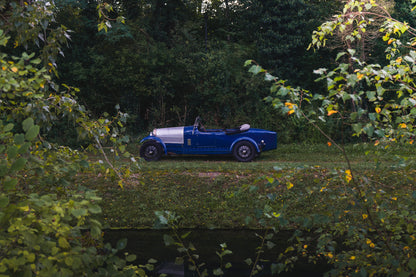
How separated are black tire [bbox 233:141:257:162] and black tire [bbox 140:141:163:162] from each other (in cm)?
249

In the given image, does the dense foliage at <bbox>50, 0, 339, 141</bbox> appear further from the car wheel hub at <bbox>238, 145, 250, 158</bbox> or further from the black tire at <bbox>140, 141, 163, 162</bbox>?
the black tire at <bbox>140, 141, 163, 162</bbox>

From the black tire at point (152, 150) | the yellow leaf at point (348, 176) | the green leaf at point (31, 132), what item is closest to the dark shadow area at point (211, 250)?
the yellow leaf at point (348, 176)

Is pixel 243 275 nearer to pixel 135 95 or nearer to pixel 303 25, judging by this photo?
pixel 135 95

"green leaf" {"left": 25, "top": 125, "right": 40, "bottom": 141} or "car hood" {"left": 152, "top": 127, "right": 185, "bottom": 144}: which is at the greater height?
"green leaf" {"left": 25, "top": 125, "right": 40, "bottom": 141}

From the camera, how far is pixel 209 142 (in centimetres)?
1431

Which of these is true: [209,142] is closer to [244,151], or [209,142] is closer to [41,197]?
[244,151]

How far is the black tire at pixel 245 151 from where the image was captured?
14047mm

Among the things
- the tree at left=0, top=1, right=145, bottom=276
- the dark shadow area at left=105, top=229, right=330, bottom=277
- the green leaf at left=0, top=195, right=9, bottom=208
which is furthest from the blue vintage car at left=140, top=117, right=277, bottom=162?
the green leaf at left=0, top=195, right=9, bottom=208

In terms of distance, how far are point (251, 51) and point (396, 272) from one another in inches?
748

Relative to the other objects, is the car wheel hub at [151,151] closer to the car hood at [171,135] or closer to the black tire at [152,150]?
the black tire at [152,150]

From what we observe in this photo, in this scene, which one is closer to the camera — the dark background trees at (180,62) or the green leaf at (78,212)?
the green leaf at (78,212)

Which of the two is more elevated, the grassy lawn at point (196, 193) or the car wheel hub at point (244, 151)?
the car wheel hub at point (244, 151)

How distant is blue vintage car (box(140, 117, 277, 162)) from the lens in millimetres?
14062

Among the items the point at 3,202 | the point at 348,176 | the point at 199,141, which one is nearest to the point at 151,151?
the point at 199,141
